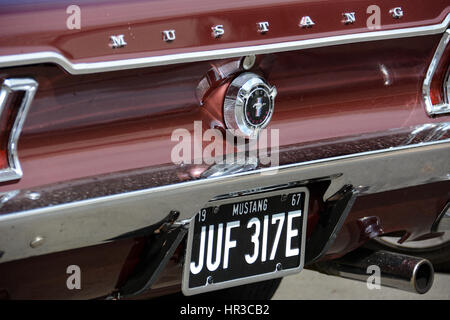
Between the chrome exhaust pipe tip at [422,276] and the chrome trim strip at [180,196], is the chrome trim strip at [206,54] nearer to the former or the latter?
the chrome trim strip at [180,196]

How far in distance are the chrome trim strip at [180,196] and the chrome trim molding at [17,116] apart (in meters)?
0.13

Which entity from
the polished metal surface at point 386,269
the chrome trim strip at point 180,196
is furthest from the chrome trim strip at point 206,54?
the polished metal surface at point 386,269

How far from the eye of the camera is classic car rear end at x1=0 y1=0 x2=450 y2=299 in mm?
2297

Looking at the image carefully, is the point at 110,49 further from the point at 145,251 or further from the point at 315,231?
the point at 315,231

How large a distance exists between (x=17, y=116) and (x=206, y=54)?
56 centimetres

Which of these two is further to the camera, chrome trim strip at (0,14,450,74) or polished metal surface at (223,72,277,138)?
polished metal surface at (223,72,277,138)

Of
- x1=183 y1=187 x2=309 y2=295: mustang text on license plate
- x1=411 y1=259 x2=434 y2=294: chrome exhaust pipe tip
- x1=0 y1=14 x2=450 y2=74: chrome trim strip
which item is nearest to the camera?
x1=0 y1=14 x2=450 y2=74: chrome trim strip

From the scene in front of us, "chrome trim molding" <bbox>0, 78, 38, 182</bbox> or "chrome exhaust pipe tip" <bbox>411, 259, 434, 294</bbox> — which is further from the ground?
"chrome trim molding" <bbox>0, 78, 38, 182</bbox>

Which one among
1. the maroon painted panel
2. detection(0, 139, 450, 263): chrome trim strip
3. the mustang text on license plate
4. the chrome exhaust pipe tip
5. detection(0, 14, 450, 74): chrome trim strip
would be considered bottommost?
the chrome exhaust pipe tip

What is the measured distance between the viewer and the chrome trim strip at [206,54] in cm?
223

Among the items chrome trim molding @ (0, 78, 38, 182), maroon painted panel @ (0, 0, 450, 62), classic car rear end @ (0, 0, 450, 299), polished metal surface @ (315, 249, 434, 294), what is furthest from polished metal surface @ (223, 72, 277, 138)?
polished metal surface @ (315, 249, 434, 294)

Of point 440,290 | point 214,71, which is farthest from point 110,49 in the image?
point 440,290

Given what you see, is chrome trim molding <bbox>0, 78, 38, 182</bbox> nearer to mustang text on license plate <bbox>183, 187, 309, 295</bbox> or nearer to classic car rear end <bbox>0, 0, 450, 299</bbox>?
classic car rear end <bbox>0, 0, 450, 299</bbox>
